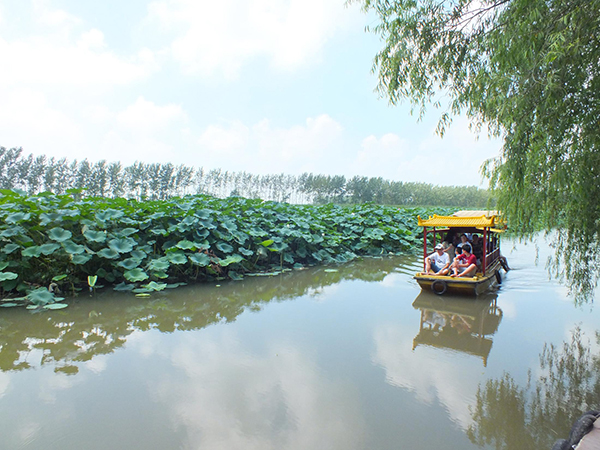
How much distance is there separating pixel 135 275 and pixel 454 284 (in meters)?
5.71

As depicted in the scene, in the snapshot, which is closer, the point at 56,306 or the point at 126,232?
the point at 56,306

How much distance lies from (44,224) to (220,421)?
15.8 ft

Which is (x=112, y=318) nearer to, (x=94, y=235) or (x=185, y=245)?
(x=94, y=235)

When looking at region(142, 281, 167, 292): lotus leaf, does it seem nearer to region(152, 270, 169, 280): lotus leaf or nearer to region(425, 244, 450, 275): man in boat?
region(152, 270, 169, 280): lotus leaf

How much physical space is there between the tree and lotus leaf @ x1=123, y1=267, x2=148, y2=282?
4.95m

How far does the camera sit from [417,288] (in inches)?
315

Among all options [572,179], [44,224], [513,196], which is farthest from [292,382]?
[44,224]

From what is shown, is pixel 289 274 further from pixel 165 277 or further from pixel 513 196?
pixel 513 196

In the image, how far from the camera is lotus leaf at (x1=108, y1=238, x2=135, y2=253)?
645 centimetres

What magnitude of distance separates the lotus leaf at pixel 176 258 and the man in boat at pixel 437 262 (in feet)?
15.5

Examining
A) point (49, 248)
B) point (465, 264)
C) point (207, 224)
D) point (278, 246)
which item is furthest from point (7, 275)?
point (465, 264)

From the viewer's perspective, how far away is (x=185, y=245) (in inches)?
289

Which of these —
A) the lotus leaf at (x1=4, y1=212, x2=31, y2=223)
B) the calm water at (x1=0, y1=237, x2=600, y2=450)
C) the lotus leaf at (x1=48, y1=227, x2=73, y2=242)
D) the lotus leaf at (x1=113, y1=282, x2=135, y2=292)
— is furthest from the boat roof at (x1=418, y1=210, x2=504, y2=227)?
the lotus leaf at (x1=4, y1=212, x2=31, y2=223)

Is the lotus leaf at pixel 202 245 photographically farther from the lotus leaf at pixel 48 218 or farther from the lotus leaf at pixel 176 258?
the lotus leaf at pixel 48 218
